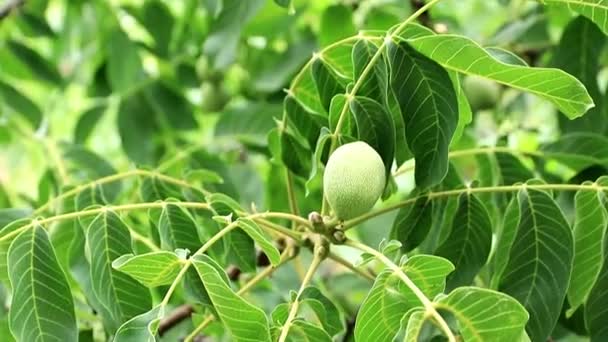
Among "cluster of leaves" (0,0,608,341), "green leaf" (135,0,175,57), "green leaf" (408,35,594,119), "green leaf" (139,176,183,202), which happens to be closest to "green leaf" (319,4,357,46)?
"cluster of leaves" (0,0,608,341)

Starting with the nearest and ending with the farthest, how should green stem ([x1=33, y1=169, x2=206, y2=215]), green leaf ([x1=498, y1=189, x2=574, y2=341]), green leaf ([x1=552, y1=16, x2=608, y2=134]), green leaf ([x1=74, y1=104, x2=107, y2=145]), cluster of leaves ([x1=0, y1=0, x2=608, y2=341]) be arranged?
cluster of leaves ([x1=0, y1=0, x2=608, y2=341]) < green leaf ([x1=498, y1=189, x2=574, y2=341]) < green stem ([x1=33, y1=169, x2=206, y2=215]) < green leaf ([x1=552, y1=16, x2=608, y2=134]) < green leaf ([x1=74, y1=104, x2=107, y2=145])

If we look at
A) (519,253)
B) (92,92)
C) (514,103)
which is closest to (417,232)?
(519,253)

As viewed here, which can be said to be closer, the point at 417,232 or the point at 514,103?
the point at 417,232

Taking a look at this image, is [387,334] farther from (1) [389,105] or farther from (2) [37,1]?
(2) [37,1]

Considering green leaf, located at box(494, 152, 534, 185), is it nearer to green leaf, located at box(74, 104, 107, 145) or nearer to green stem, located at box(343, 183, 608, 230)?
green stem, located at box(343, 183, 608, 230)

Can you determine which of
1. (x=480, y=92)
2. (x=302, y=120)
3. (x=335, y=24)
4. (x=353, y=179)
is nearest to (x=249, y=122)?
(x=335, y=24)

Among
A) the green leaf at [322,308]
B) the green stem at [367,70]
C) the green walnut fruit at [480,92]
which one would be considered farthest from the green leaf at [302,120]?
the green walnut fruit at [480,92]
